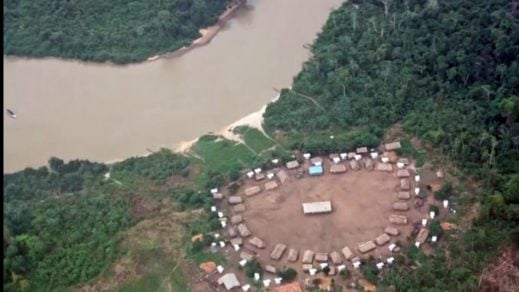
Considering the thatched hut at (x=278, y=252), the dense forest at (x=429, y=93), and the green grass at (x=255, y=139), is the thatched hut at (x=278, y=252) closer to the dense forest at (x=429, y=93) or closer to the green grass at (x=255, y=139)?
the dense forest at (x=429, y=93)

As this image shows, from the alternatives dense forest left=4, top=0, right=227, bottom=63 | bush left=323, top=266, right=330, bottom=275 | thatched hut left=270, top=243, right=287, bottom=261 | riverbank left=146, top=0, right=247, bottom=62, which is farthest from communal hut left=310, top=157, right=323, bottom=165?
dense forest left=4, top=0, right=227, bottom=63

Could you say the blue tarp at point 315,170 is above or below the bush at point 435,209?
above

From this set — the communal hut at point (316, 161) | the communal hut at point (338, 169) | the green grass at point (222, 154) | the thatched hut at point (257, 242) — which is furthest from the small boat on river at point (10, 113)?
the communal hut at point (338, 169)

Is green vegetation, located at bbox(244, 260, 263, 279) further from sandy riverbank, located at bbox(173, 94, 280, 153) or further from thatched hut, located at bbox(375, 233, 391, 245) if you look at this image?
sandy riverbank, located at bbox(173, 94, 280, 153)

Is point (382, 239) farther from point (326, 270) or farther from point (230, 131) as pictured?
point (230, 131)

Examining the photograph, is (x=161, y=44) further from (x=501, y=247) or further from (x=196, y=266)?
(x=501, y=247)

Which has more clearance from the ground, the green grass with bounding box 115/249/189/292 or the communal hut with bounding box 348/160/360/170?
the communal hut with bounding box 348/160/360/170
